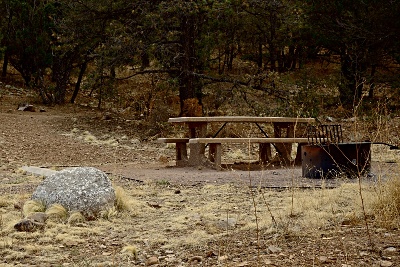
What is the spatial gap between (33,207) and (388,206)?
122 inches

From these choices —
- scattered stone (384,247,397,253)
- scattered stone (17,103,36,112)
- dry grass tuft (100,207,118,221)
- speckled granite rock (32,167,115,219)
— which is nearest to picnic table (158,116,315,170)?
speckled granite rock (32,167,115,219)

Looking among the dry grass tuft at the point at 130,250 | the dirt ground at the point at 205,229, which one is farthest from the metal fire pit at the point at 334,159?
the dry grass tuft at the point at 130,250

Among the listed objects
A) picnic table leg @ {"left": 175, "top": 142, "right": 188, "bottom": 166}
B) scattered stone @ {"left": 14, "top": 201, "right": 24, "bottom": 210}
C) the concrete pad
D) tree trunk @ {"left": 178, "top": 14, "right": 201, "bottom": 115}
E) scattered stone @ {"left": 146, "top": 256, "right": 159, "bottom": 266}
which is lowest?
scattered stone @ {"left": 146, "top": 256, "right": 159, "bottom": 266}

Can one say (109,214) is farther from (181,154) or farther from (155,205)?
(181,154)

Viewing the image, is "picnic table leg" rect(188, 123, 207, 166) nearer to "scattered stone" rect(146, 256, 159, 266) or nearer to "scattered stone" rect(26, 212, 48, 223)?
"scattered stone" rect(26, 212, 48, 223)

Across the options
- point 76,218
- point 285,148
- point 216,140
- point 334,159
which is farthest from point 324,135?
point 76,218

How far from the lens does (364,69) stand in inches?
656

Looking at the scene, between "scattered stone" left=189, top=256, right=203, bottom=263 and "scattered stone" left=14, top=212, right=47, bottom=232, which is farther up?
"scattered stone" left=14, top=212, right=47, bottom=232

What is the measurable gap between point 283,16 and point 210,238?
1036 cm

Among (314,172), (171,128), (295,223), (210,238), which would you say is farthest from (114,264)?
(171,128)

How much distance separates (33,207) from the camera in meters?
5.57

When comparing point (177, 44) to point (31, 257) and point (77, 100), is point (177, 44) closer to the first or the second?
point (77, 100)

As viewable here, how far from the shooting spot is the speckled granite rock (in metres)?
5.53

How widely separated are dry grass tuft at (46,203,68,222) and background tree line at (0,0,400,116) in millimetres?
8258
